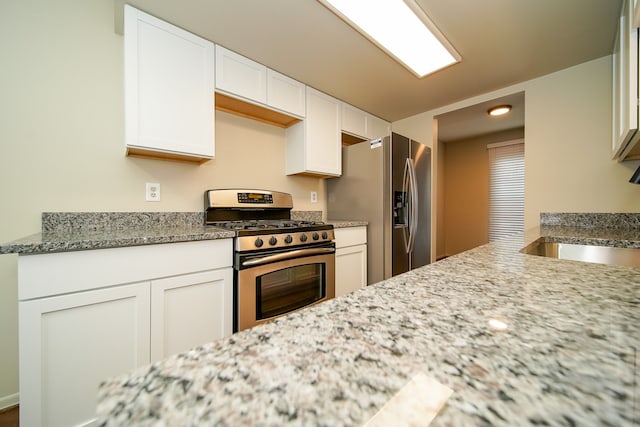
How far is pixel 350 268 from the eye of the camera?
2285mm

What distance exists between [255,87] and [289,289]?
1605 millimetres

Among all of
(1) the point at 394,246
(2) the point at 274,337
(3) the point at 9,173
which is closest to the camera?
(2) the point at 274,337

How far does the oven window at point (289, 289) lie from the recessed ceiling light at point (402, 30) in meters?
1.61

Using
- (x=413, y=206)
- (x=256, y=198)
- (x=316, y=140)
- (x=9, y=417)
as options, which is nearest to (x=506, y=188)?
(x=413, y=206)

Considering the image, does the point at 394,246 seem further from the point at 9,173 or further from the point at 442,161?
the point at 442,161

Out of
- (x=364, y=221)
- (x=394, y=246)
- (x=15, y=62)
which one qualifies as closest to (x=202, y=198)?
(x=15, y=62)

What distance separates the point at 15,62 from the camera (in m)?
1.35

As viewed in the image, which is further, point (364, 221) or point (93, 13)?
point (364, 221)

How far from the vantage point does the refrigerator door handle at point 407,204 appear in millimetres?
2461

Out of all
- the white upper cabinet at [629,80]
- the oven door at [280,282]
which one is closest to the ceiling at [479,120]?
the white upper cabinet at [629,80]

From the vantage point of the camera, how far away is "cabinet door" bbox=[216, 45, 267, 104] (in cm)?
181

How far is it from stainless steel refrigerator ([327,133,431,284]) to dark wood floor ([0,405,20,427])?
2426 mm

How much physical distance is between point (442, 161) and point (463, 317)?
5.10m

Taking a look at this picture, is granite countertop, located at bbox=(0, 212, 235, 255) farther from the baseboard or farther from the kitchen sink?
the kitchen sink
